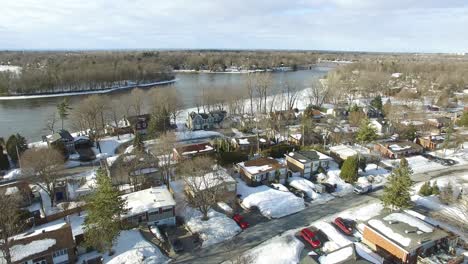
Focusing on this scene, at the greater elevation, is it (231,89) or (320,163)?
(231,89)

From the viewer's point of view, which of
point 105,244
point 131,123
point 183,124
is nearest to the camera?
point 105,244

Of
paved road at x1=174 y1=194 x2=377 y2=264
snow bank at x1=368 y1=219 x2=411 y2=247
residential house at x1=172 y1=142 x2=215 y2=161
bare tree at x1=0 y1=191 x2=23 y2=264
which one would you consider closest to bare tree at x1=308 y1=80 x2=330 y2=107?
residential house at x1=172 y1=142 x2=215 y2=161

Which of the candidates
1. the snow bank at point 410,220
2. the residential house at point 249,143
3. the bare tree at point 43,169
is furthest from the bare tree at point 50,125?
the snow bank at point 410,220

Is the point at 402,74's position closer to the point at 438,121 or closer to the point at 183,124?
the point at 438,121

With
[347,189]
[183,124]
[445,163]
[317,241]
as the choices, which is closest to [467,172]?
[445,163]

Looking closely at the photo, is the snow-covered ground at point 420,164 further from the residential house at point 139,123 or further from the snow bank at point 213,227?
the residential house at point 139,123

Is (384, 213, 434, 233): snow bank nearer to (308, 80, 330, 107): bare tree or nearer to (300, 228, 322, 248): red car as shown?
(300, 228, 322, 248): red car

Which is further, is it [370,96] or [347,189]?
[370,96]
